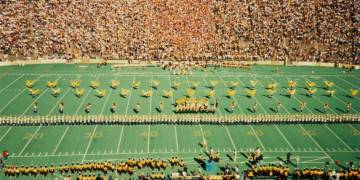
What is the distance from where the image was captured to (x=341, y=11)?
6262 centimetres

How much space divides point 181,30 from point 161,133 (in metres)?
30.0

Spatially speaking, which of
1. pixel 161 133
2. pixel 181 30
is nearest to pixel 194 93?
pixel 161 133

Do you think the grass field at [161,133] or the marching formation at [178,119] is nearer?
the grass field at [161,133]

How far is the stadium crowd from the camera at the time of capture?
56531 mm

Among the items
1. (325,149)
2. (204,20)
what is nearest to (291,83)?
(325,149)

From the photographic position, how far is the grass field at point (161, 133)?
95.2ft

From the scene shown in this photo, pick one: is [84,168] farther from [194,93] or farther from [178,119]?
[194,93]

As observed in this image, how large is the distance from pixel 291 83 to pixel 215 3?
25.9 m

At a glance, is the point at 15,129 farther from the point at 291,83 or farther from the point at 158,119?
the point at 291,83

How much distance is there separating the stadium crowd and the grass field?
10967 mm

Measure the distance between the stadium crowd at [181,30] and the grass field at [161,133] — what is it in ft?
36.0

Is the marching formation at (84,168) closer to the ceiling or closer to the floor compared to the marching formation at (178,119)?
closer to the floor

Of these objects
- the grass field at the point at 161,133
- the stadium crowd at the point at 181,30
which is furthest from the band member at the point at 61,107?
the stadium crowd at the point at 181,30

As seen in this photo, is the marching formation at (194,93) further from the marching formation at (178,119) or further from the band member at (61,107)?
the marching formation at (178,119)
